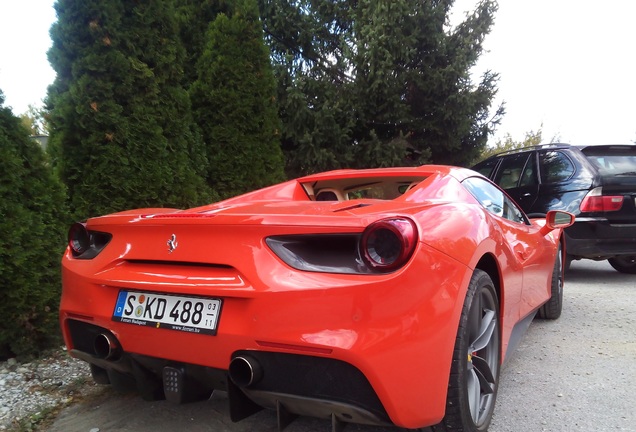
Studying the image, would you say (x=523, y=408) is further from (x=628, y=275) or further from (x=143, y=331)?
(x=628, y=275)

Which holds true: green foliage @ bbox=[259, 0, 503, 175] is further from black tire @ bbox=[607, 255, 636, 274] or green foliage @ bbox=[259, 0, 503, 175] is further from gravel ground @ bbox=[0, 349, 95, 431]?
gravel ground @ bbox=[0, 349, 95, 431]

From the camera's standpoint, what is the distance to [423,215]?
1.78 meters

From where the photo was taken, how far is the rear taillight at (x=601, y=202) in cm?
526

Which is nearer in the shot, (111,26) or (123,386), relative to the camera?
(123,386)

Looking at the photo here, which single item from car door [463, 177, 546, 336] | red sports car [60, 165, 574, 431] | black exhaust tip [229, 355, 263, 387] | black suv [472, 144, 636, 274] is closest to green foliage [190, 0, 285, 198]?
A: black suv [472, 144, 636, 274]

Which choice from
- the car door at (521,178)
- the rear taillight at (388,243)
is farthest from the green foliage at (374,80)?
the rear taillight at (388,243)

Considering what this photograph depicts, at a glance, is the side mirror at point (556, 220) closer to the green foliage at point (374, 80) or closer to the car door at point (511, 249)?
the car door at point (511, 249)

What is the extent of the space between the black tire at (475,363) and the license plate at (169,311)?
948mm

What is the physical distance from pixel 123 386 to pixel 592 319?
4.03m

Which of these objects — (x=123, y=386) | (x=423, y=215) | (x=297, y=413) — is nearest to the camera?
(x=297, y=413)

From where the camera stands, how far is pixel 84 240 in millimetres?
2281

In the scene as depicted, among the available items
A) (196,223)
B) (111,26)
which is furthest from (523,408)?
(111,26)

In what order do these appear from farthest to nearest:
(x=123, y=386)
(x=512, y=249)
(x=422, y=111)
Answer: (x=422, y=111)
(x=512, y=249)
(x=123, y=386)

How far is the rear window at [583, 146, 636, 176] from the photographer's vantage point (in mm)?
5465
